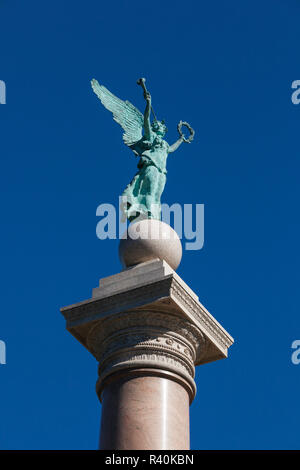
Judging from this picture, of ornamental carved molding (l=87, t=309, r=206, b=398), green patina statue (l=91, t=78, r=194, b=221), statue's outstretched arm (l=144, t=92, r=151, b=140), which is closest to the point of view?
ornamental carved molding (l=87, t=309, r=206, b=398)

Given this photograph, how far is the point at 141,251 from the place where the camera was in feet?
50.8

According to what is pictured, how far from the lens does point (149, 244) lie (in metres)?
15.5

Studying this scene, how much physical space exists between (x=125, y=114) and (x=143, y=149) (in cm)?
187

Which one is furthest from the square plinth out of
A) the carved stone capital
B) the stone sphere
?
the stone sphere

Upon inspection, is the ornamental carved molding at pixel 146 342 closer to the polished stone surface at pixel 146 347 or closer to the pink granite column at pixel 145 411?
the polished stone surface at pixel 146 347

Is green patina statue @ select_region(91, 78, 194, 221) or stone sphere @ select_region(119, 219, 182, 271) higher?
green patina statue @ select_region(91, 78, 194, 221)

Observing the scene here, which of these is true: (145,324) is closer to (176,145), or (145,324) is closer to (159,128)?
(159,128)

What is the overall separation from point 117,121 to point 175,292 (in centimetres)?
633

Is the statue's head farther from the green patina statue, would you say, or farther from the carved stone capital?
the carved stone capital

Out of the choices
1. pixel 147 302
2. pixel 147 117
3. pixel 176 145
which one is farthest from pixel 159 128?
A: pixel 147 302

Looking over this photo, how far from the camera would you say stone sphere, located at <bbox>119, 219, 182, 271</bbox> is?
608 inches

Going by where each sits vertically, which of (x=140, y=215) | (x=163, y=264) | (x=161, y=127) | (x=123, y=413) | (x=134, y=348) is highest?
(x=161, y=127)
